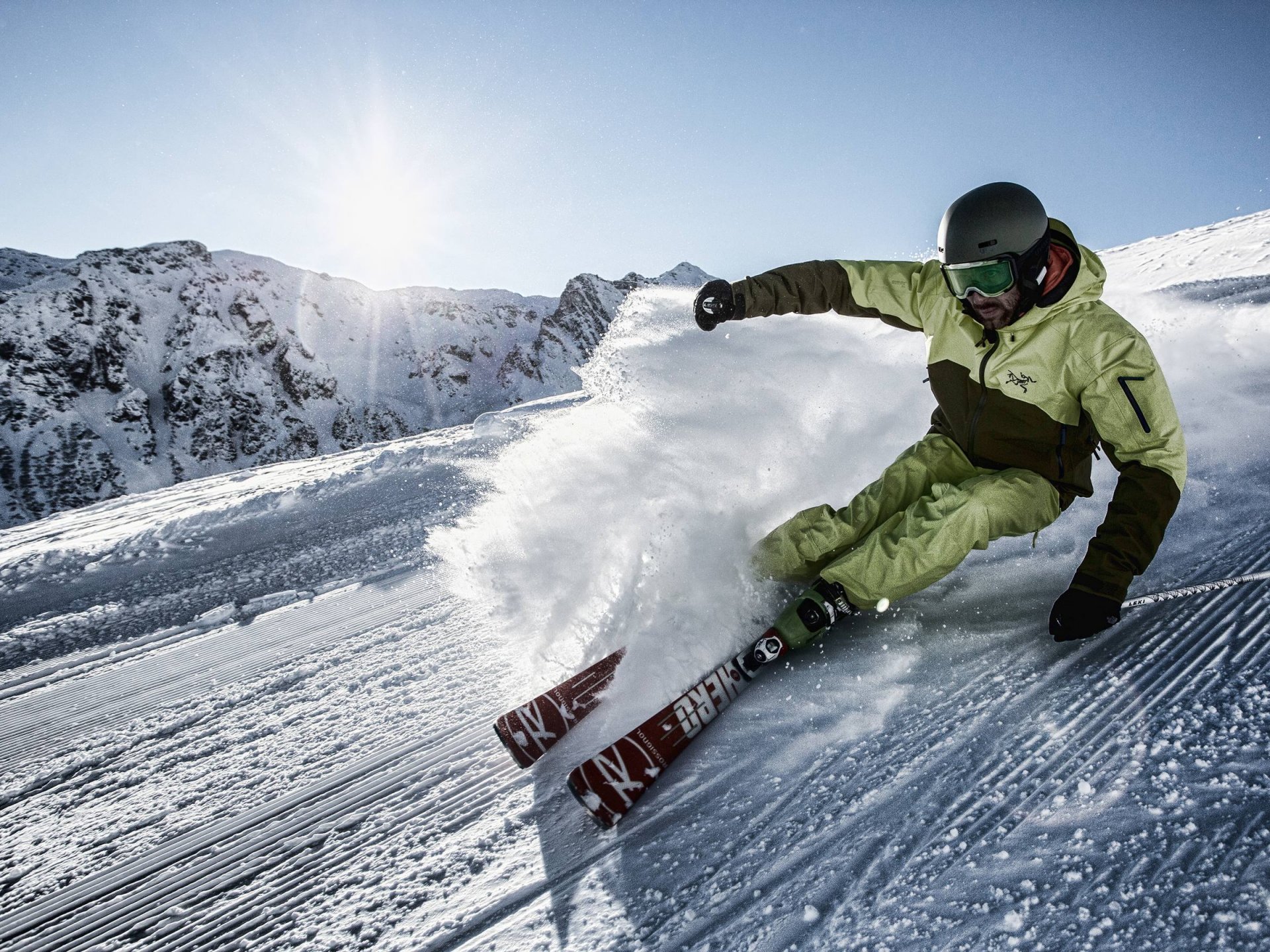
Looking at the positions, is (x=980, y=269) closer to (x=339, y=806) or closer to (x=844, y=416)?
(x=844, y=416)

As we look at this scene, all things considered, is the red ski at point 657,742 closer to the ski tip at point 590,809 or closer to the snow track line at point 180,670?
the ski tip at point 590,809

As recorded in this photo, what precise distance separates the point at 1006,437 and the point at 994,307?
484mm

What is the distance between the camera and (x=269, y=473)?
10.1 m

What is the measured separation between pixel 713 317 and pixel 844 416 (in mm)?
1241

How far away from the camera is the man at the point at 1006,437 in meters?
1.83

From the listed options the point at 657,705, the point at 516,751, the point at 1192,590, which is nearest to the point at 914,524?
the point at 1192,590

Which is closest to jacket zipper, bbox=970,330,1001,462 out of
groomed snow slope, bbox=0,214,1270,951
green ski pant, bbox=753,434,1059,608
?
green ski pant, bbox=753,434,1059,608

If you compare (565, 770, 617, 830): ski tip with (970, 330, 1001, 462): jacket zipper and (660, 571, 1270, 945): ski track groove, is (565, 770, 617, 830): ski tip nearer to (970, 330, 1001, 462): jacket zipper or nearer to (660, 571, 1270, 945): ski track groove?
(660, 571, 1270, 945): ski track groove

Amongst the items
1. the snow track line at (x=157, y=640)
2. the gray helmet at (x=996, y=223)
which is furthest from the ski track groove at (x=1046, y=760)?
the snow track line at (x=157, y=640)

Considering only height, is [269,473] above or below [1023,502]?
above

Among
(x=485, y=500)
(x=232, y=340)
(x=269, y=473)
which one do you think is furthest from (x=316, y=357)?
(x=485, y=500)

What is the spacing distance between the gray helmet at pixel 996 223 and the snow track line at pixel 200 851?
2284 millimetres

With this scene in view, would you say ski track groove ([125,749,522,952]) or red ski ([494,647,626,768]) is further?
red ski ([494,647,626,768])

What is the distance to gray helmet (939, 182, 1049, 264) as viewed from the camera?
1.91 meters
